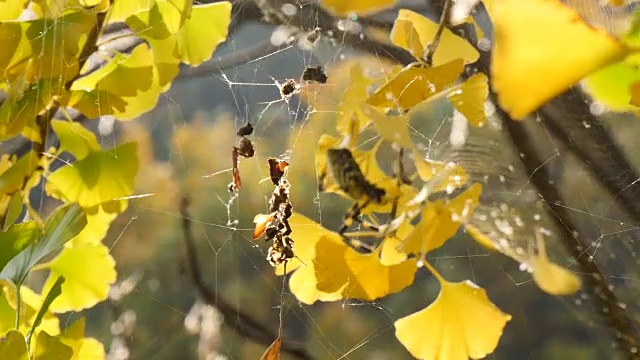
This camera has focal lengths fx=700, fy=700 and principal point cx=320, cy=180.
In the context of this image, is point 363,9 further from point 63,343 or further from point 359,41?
point 63,343

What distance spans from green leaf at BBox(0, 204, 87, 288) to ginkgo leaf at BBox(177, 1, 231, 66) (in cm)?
10

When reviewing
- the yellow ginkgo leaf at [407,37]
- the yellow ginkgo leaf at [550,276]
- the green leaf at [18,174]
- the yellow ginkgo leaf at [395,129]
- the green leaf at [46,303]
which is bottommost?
the green leaf at [46,303]

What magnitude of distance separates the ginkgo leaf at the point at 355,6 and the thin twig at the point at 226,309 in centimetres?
11

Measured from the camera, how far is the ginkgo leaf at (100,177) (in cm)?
35

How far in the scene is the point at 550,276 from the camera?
0.29m

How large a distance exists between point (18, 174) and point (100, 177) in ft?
0.15

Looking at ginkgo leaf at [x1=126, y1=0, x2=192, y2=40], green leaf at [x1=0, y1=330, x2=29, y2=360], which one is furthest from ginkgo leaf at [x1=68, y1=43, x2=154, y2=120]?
green leaf at [x1=0, y1=330, x2=29, y2=360]

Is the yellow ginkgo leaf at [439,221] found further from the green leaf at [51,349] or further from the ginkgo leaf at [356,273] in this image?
the green leaf at [51,349]

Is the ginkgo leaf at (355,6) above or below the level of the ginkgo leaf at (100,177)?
above

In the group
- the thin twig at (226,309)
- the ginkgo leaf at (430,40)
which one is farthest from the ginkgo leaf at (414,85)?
the thin twig at (226,309)

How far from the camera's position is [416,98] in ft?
0.99

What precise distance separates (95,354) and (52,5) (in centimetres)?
17

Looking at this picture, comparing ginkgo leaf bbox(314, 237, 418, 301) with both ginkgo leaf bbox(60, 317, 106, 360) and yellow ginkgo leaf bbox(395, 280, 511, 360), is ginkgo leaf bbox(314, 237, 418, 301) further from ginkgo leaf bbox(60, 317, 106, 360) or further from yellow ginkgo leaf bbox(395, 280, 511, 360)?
ginkgo leaf bbox(60, 317, 106, 360)

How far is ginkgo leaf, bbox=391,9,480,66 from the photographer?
30cm
